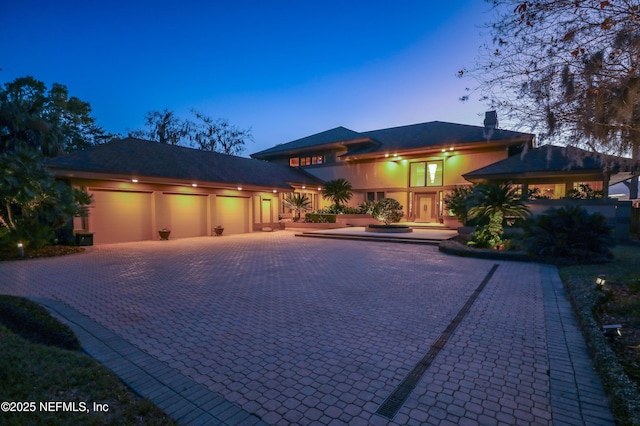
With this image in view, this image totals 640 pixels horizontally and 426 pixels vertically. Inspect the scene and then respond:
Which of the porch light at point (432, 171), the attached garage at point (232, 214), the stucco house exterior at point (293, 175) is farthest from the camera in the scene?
the porch light at point (432, 171)

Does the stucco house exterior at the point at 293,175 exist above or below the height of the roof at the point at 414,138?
below

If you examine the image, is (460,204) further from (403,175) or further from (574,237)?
(574,237)

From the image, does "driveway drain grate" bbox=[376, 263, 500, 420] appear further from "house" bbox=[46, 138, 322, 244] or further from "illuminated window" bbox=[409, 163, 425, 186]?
"illuminated window" bbox=[409, 163, 425, 186]

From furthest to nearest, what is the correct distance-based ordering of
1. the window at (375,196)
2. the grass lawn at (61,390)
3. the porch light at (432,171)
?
the window at (375,196)
the porch light at (432,171)
the grass lawn at (61,390)

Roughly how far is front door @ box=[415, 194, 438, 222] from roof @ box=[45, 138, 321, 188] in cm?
907

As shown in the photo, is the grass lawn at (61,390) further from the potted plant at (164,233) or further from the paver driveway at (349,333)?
the potted plant at (164,233)

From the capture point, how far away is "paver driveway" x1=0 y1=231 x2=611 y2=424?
264cm

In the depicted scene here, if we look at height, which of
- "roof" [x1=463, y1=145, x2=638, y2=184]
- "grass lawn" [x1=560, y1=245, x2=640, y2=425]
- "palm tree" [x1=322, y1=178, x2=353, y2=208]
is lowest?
"grass lawn" [x1=560, y1=245, x2=640, y2=425]

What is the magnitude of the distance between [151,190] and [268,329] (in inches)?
568

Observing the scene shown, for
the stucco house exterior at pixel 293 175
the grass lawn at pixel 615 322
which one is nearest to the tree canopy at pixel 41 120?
the stucco house exterior at pixel 293 175

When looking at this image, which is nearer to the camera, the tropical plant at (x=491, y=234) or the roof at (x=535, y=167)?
the tropical plant at (x=491, y=234)

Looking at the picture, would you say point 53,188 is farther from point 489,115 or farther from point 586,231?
→ point 489,115

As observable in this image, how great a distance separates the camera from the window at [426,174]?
22.3 m

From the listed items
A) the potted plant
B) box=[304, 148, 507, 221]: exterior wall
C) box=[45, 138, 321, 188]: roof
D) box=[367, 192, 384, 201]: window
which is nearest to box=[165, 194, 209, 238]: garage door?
the potted plant
